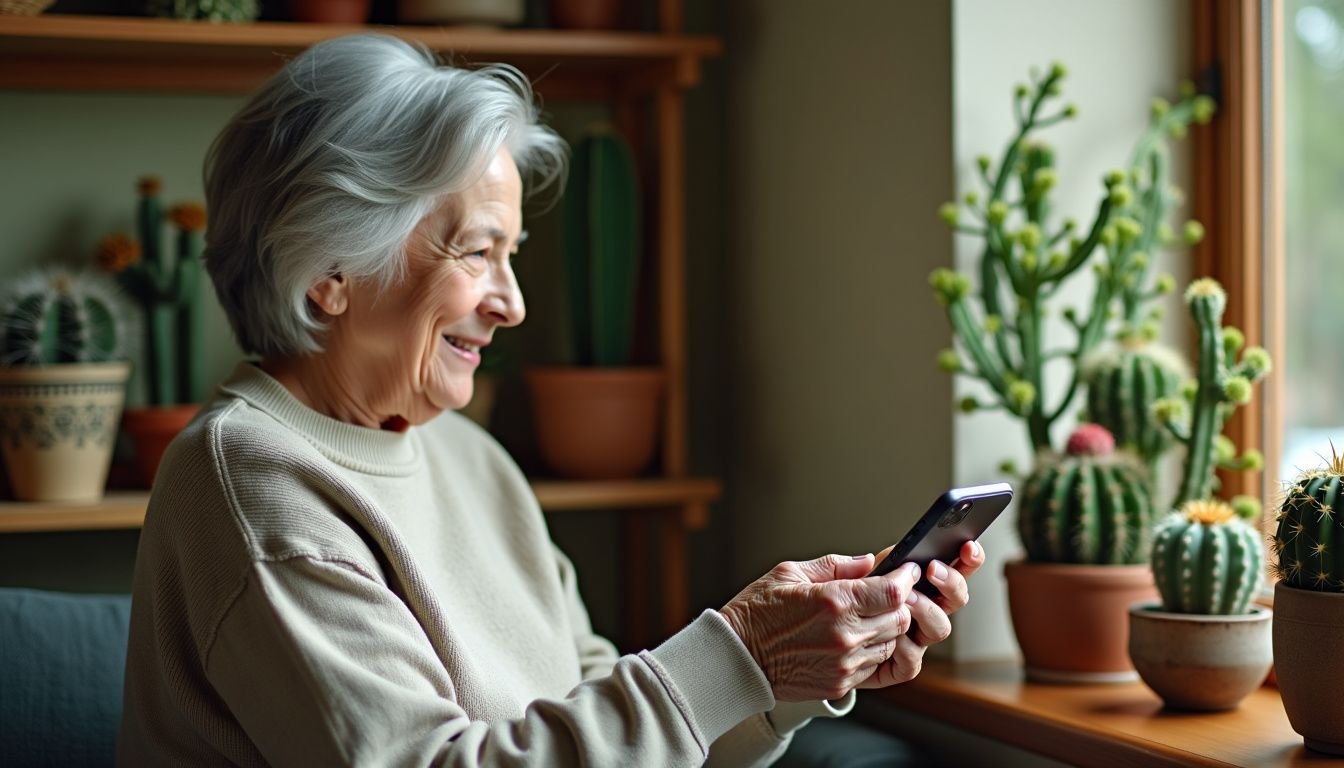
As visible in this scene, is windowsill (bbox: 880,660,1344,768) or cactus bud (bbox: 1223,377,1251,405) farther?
cactus bud (bbox: 1223,377,1251,405)

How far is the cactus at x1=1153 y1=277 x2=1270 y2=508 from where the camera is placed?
1.55 metres

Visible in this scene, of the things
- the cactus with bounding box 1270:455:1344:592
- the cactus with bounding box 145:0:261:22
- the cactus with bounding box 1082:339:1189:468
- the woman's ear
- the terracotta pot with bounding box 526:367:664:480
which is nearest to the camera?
the cactus with bounding box 1270:455:1344:592

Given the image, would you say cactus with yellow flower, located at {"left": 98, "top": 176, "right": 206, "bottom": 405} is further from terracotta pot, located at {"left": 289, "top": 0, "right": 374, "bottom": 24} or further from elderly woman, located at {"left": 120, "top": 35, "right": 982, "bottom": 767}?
elderly woman, located at {"left": 120, "top": 35, "right": 982, "bottom": 767}

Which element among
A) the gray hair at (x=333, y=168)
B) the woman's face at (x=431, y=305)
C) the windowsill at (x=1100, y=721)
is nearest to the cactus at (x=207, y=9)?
the gray hair at (x=333, y=168)

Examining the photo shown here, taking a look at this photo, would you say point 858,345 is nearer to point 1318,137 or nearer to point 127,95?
point 1318,137

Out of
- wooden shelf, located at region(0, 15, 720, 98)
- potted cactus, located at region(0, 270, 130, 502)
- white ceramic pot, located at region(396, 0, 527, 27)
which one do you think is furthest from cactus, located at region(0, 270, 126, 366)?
white ceramic pot, located at region(396, 0, 527, 27)

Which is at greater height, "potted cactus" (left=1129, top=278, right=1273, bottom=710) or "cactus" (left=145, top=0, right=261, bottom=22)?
"cactus" (left=145, top=0, right=261, bottom=22)

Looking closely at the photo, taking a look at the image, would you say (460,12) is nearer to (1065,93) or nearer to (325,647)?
(1065,93)

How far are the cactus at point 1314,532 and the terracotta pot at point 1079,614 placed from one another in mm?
294

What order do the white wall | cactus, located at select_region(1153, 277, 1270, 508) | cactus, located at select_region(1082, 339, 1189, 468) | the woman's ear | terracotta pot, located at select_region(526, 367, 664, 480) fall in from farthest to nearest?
terracotta pot, located at select_region(526, 367, 664, 480)
the white wall
cactus, located at select_region(1082, 339, 1189, 468)
cactus, located at select_region(1153, 277, 1270, 508)
the woman's ear

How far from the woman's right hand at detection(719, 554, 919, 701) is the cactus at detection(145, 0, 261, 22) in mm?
1201

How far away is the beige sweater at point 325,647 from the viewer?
1.13 metres

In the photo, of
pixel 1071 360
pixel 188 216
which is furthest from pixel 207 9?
pixel 1071 360

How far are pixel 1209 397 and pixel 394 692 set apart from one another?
1.00 meters
